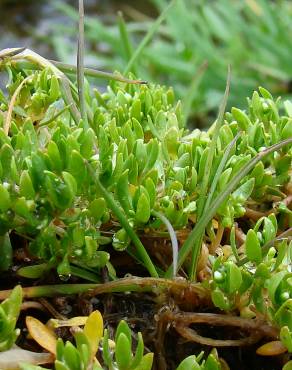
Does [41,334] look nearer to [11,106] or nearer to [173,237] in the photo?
[173,237]

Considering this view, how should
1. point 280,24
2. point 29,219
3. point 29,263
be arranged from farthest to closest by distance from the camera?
point 280,24 → point 29,263 → point 29,219

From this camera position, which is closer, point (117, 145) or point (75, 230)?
point (75, 230)

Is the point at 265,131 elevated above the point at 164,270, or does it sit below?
above

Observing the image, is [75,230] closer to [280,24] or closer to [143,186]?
[143,186]

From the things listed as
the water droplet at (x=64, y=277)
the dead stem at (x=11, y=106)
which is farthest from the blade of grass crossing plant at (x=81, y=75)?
the water droplet at (x=64, y=277)

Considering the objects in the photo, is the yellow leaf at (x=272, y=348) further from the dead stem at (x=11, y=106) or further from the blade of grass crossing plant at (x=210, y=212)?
the dead stem at (x=11, y=106)

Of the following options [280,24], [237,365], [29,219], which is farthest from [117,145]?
[280,24]

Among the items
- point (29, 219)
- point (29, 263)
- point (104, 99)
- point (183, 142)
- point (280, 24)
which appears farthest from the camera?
point (280, 24)
